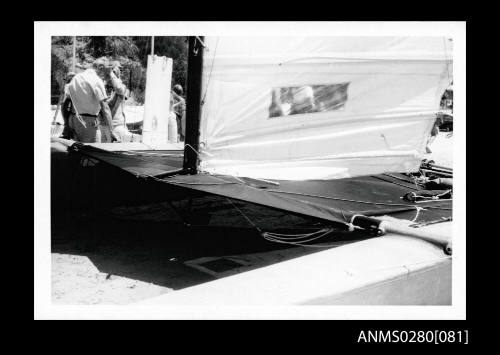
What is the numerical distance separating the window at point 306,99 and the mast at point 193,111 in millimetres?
554

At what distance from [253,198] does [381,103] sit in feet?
5.55

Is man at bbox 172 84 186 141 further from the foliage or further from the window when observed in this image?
the window

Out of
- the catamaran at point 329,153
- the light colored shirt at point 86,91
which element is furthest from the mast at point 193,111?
the light colored shirt at point 86,91

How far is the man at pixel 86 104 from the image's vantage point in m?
5.32

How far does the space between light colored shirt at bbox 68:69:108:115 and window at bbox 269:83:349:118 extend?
7.58 feet

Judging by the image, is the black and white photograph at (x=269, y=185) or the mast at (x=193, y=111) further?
the mast at (x=193, y=111)

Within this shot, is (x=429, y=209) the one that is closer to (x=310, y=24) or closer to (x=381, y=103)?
(x=381, y=103)

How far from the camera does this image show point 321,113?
405 cm

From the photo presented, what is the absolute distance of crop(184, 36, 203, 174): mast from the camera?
12.2 feet

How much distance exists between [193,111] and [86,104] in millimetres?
2071

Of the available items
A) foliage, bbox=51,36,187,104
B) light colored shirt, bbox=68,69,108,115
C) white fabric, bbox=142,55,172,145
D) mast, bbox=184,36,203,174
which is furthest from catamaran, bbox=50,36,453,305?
foliage, bbox=51,36,187,104

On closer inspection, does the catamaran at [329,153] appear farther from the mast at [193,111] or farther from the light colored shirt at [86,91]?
the light colored shirt at [86,91]
